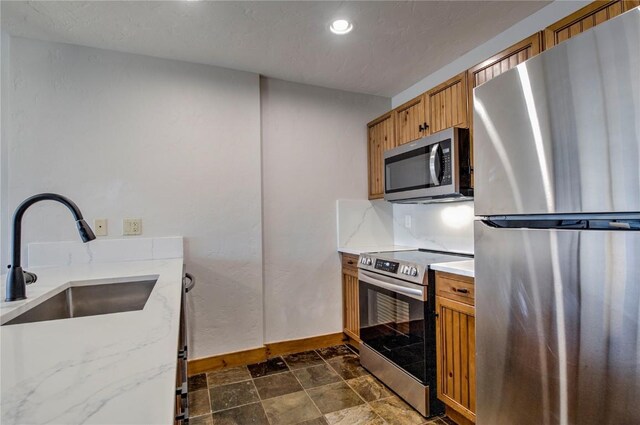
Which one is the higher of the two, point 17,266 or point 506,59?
point 506,59

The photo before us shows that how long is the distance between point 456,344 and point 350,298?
1.27 metres

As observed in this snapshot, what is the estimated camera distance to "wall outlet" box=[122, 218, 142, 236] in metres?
2.30

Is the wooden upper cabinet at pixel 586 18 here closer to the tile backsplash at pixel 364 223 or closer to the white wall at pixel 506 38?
the white wall at pixel 506 38

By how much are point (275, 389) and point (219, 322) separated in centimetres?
68

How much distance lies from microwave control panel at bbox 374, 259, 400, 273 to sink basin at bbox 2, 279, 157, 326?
1.41 meters

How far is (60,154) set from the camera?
2.18 metres

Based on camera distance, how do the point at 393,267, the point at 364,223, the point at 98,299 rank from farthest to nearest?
1. the point at 364,223
2. the point at 393,267
3. the point at 98,299

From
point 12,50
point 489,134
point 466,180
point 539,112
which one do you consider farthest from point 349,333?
point 12,50

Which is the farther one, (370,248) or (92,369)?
(370,248)

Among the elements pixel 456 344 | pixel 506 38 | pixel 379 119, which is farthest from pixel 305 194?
pixel 506 38

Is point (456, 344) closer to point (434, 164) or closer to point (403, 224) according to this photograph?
point (434, 164)

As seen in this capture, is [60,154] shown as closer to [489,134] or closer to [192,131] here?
[192,131]

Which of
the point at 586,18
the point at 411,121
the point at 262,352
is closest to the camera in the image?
the point at 586,18

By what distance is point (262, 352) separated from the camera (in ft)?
8.77
